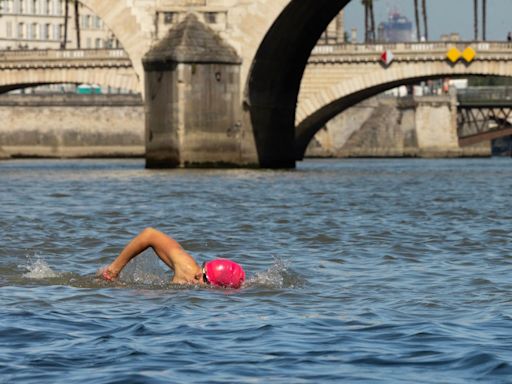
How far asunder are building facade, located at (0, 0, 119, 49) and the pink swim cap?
129m

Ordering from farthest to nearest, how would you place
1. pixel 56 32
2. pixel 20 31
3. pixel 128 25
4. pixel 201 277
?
pixel 56 32, pixel 20 31, pixel 128 25, pixel 201 277

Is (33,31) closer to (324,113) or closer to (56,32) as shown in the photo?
(56,32)

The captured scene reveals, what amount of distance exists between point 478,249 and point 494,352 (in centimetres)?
932

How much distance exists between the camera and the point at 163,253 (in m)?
15.4

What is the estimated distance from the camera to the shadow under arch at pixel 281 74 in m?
55.5

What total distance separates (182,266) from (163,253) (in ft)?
0.82

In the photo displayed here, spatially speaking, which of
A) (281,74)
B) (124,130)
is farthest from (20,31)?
(281,74)

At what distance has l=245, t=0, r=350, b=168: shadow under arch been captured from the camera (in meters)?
55.5

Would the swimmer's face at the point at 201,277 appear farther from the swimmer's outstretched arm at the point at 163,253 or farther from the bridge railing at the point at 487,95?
the bridge railing at the point at 487,95

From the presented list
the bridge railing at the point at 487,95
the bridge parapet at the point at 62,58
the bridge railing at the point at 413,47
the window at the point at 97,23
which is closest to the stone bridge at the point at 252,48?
the bridge railing at the point at 413,47

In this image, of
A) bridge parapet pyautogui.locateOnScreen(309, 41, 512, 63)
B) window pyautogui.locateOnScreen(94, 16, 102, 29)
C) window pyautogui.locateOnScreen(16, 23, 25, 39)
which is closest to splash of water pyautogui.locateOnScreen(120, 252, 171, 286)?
bridge parapet pyautogui.locateOnScreen(309, 41, 512, 63)

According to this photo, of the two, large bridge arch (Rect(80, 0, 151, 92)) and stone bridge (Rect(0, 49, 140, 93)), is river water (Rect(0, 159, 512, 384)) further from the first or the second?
stone bridge (Rect(0, 49, 140, 93))

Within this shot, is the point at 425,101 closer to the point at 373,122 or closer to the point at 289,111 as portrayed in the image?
the point at 373,122

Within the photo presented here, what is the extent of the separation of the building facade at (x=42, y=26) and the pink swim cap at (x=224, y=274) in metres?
129
